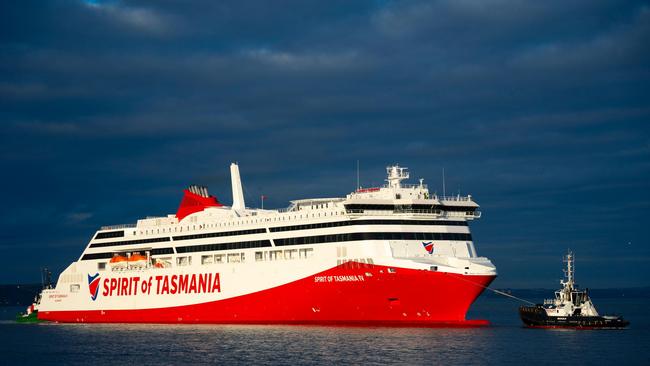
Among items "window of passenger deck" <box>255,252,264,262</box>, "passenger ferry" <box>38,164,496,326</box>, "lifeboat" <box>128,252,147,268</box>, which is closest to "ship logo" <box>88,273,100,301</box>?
"passenger ferry" <box>38,164,496,326</box>

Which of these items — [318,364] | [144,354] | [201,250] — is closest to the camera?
[318,364]

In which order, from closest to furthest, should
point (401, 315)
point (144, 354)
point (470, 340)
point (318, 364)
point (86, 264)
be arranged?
point (318, 364) < point (144, 354) < point (470, 340) < point (401, 315) < point (86, 264)

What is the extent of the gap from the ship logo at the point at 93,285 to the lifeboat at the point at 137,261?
15.2 feet

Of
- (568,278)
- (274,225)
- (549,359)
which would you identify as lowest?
(549,359)

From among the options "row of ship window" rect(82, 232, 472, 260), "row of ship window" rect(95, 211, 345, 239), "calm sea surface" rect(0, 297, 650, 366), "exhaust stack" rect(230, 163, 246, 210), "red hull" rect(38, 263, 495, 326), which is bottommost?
"calm sea surface" rect(0, 297, 650, 366)

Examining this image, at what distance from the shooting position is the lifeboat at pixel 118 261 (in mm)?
75812

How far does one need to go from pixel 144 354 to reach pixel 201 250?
1955 centimetres

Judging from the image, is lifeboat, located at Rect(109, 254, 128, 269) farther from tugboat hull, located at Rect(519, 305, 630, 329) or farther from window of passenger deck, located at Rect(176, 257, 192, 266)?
tugboat hull, located at Rect(519, 305, 630, 329)

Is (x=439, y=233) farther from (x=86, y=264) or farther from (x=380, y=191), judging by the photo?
(x=86, y=264)

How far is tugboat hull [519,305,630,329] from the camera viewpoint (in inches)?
2569

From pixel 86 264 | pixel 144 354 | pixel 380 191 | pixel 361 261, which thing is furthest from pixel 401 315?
pixel 86 264

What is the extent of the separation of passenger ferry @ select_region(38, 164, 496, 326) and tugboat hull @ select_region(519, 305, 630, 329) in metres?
6.29

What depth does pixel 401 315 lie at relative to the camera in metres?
57.8

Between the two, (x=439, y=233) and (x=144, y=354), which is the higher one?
(x=439, y=233)
